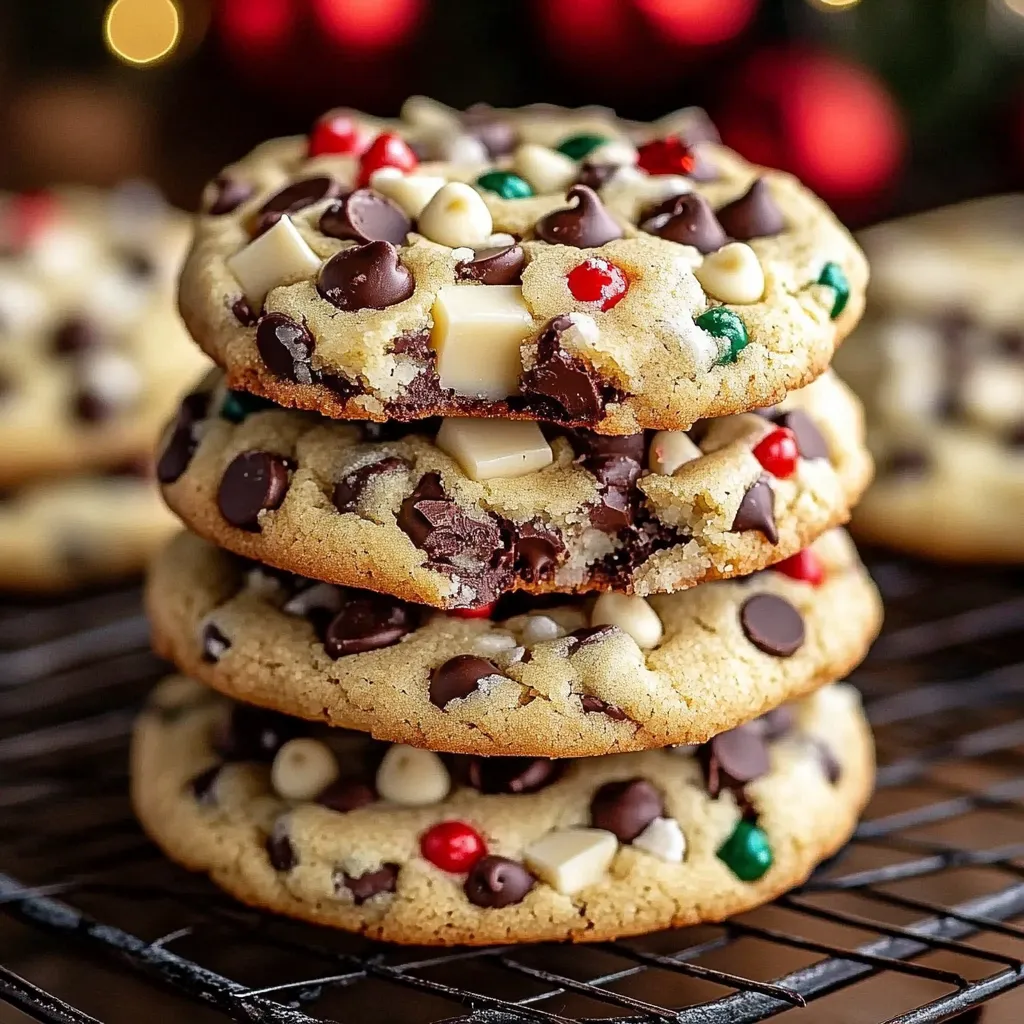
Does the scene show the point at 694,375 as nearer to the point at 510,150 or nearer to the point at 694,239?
the point at 694,239

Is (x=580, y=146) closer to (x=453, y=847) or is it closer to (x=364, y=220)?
(x=364, y=220)

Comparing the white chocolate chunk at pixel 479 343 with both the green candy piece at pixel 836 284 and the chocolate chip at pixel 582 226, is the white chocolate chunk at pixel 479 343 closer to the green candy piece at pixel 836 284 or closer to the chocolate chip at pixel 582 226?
the chocolate chip at pixel 582 226

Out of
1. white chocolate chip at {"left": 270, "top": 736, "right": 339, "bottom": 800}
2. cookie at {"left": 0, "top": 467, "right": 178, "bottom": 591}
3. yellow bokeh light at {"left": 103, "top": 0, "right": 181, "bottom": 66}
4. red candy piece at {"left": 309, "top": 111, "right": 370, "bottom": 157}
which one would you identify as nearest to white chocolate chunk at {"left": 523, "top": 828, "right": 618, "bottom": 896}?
white chocolate chip at {"left": 270, "top": 736, "right": 339, "bottom": 800}

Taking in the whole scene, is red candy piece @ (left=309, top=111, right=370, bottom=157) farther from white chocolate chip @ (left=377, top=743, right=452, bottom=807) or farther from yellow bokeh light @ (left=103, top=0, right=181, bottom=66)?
yellow bokeh light @ (left=103, top=0, right=181, bottom=66)

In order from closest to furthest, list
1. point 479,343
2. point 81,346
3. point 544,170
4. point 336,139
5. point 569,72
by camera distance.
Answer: point 479,343 → point 544,170 → point 336,139 → point 81,346 → point 569,72

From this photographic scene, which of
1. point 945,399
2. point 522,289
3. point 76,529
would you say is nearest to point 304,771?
point 522,289

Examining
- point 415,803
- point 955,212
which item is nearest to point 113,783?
point 415,803

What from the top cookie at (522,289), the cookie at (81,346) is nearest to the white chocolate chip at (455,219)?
the top cookie at (522,289)
